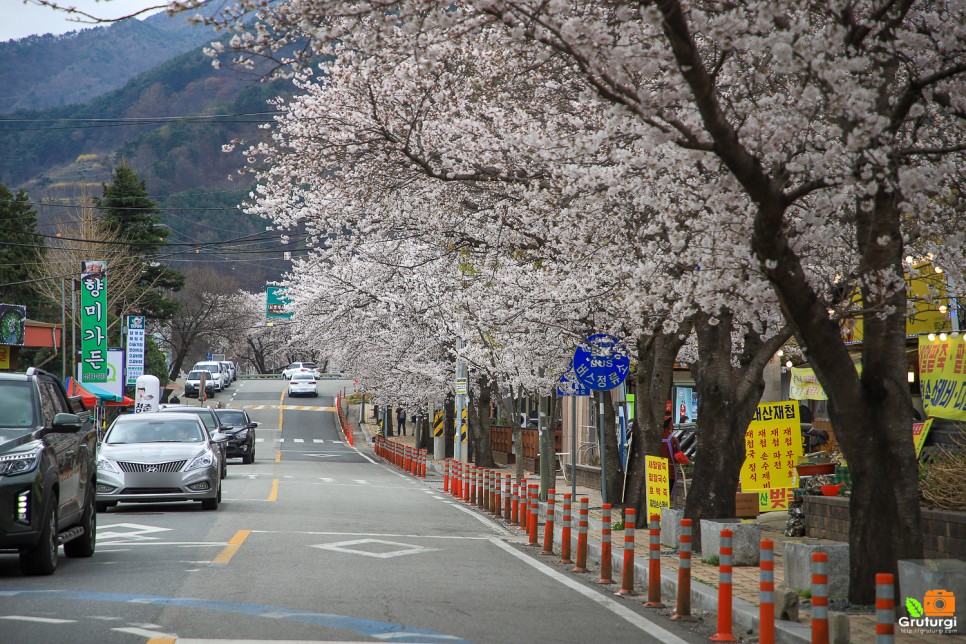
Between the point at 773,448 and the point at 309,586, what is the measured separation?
9.10 metres

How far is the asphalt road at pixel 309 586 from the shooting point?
823 centimetres

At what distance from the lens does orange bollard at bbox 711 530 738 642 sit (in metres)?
8.38

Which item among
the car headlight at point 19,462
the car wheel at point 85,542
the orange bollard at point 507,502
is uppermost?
the car headlight at point 19,462

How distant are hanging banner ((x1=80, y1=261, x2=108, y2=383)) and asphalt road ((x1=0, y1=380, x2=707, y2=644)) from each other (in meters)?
22.5

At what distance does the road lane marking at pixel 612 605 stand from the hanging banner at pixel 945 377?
19.4 ft

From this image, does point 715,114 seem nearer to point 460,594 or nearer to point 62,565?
point 460,594

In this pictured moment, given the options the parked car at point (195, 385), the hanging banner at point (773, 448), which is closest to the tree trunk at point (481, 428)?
the hanging banner at point (773, 448)

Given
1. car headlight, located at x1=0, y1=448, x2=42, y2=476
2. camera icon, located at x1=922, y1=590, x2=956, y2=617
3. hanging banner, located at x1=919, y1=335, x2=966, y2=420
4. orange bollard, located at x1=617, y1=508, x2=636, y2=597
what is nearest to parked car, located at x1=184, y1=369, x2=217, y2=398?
hanging banner, located at x1=919, y1=335, x2=966, y2=420

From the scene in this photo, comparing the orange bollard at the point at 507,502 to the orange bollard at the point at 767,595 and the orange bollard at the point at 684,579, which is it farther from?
the orange bollard at the point at 767,595

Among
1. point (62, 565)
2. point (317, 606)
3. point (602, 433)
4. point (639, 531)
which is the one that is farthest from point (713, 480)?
point (62, 565)

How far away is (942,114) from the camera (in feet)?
35.2

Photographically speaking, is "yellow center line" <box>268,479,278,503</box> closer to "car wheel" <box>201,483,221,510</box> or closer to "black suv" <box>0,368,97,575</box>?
"car wheel" <box>201,483,221,510</box>

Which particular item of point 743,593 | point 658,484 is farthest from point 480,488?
point 743,593

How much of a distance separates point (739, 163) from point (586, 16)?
6.26 feet
